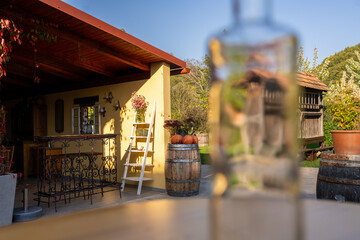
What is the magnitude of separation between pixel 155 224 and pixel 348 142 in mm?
2914

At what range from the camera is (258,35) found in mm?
364

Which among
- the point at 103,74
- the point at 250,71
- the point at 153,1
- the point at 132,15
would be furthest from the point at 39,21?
the point at 132,15

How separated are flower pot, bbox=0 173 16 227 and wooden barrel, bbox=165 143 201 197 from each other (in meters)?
2.21

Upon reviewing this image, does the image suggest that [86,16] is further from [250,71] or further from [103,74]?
[250,71]

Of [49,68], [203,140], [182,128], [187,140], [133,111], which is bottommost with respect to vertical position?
[203,140]

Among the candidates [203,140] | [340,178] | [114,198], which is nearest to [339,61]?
[203,140]

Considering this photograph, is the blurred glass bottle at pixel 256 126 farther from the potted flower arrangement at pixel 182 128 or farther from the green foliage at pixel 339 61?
the green foliage at pixel 339 61

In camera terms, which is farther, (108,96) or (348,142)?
(108,96)

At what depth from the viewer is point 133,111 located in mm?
5711

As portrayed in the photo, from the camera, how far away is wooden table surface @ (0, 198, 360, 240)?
1.86ft

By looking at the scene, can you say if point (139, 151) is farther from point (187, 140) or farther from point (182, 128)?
point (187, 140)

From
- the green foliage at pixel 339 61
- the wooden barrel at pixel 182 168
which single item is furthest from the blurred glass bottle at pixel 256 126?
the green foliage at pixel 339 61

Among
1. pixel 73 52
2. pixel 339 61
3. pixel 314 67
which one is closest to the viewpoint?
pixel 73 52

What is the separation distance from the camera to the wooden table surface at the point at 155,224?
57cm
